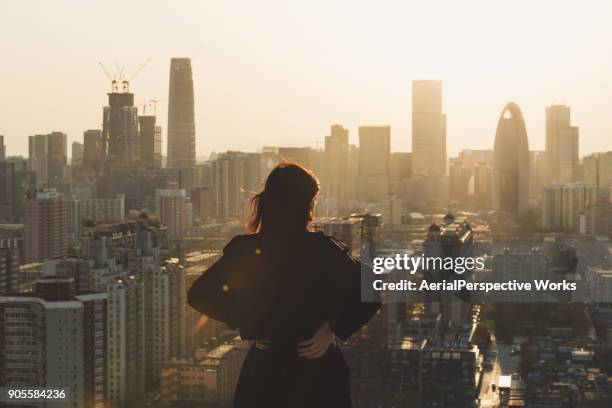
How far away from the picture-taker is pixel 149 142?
16219mm

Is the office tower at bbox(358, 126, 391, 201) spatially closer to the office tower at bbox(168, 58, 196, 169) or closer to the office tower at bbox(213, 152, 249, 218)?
the office tower at bbox(213, 152, 249, 218)

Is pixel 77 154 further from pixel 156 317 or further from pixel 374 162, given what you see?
pixel 156 317

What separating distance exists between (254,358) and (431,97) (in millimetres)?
13823

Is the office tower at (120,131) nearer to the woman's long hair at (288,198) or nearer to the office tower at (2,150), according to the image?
the office tower at (2,150)

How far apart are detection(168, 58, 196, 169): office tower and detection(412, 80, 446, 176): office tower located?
372 cm

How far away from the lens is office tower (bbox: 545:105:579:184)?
45.0 feet

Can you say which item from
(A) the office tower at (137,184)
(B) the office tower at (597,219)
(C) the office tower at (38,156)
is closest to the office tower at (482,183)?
(A) the office tower at (137,184)

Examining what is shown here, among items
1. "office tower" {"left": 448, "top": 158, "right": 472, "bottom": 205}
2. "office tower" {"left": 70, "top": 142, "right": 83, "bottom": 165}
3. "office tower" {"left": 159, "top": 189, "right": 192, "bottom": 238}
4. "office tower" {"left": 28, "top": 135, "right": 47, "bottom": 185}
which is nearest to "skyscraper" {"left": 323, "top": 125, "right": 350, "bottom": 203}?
"office tower" {"left": 159, "top": 189, "right": 192, "bottom": 238}

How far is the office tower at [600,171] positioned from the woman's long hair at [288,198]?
36.4 ft

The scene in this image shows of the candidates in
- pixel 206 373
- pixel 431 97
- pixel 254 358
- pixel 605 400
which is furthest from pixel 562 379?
pixel 431 97

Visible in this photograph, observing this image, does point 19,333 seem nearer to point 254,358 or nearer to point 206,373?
point 206,373

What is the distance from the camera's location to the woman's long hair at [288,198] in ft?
2.68

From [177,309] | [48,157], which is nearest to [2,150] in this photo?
[48,157]

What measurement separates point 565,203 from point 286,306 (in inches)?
448
